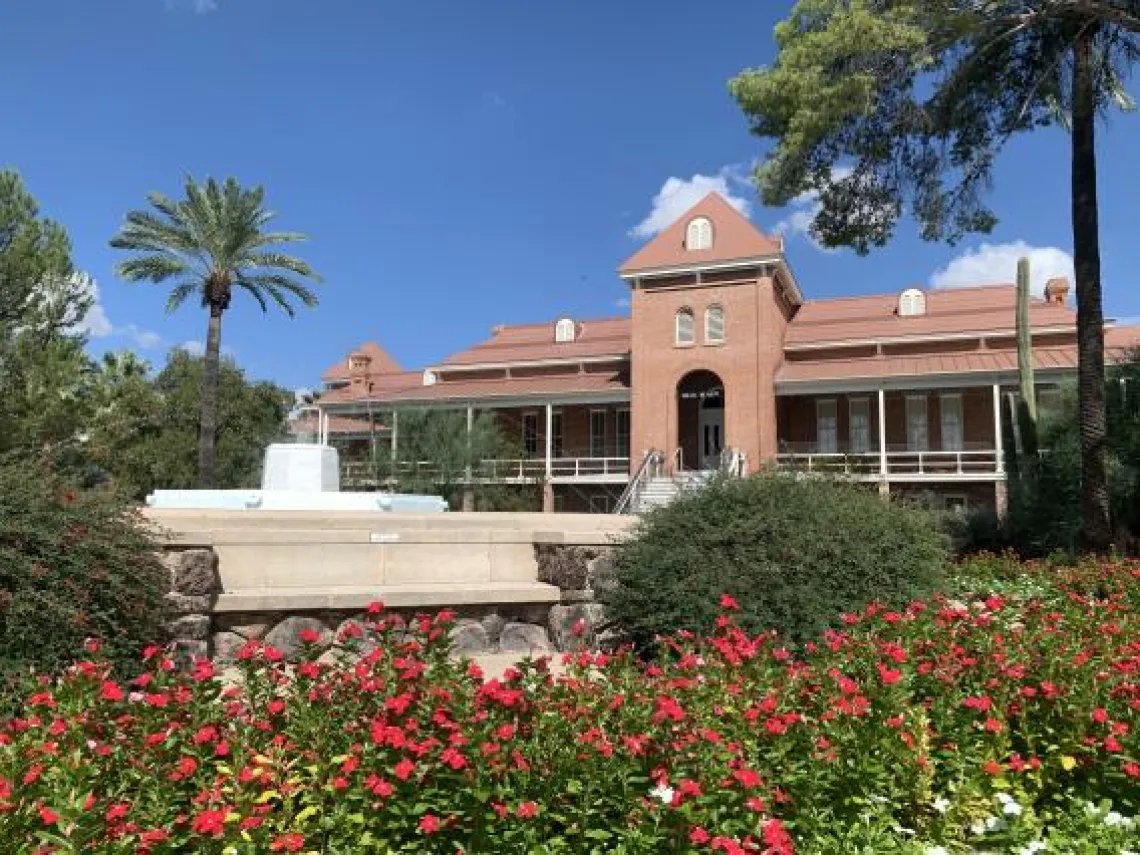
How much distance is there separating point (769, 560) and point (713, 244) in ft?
89.2

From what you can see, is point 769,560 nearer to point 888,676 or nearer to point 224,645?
point 888,676

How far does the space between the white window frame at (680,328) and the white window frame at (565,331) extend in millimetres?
7854

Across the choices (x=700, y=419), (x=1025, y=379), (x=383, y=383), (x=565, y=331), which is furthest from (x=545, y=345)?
(x=1025, y=379)

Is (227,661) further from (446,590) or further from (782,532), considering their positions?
(782,532)

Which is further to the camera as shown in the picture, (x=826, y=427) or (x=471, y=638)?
(x=826, y=427)

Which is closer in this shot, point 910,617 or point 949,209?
point 910,617

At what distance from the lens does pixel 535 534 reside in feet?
27.4

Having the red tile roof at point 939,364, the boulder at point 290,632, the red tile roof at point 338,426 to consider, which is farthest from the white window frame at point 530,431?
the boulder at point 290,632

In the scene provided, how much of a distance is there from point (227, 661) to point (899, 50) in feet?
41.4

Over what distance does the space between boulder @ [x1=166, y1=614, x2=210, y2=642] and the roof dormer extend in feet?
106

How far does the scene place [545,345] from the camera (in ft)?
131

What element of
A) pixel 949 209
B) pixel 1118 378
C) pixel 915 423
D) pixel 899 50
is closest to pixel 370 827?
pixel 899 50

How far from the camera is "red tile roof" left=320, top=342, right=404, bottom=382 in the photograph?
5783cm

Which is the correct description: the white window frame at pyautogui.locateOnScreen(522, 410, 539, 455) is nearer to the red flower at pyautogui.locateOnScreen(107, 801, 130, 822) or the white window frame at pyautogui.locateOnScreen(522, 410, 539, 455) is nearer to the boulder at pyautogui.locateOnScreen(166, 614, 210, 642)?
the boulder at pyautogui.locateOnScreen(166, 614, 210, 642)
